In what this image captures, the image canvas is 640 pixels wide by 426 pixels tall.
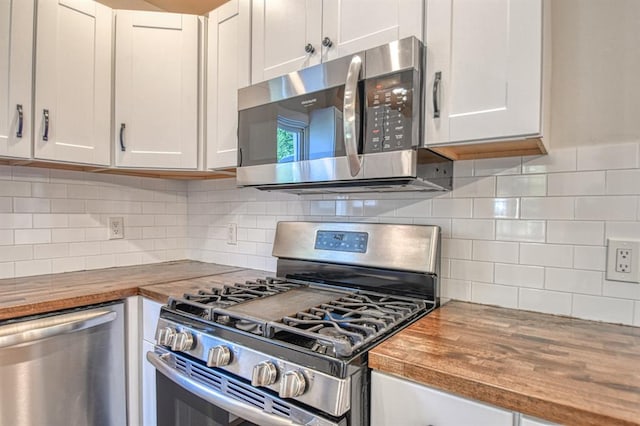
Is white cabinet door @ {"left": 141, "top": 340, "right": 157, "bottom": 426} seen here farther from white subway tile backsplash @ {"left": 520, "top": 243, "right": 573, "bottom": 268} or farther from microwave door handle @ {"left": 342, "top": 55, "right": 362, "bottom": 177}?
white subway tile backsplash @ {"left": 520, "top": 243, "right": 573, "bottom": 268}

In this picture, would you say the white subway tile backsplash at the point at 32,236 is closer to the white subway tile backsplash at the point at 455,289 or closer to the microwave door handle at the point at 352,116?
the microwave door handle at the point at 352,116

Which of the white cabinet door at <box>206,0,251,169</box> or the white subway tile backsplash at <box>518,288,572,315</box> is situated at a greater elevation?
the white cabinet door at <box>206,0,251,169</box>

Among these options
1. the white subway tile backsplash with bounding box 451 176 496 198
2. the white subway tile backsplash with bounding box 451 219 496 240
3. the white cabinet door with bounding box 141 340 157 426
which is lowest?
the white cabinet door with bounding box 141 340 157 426

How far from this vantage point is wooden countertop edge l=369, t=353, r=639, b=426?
2.02ft

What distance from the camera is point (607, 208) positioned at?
1104 mm

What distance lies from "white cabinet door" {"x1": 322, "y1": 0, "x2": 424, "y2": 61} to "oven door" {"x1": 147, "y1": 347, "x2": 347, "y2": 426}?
1.09 m

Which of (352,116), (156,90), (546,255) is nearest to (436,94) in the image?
(352,116)

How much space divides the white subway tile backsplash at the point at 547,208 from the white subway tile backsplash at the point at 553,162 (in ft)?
0.30

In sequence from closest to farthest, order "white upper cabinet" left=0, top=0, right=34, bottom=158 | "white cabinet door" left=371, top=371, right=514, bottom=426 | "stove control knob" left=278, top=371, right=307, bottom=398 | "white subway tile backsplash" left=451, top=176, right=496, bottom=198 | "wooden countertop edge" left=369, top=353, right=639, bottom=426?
1. "wooden countertop edge" left=369, top=353, right=639, bottom=426
2. "white cabinet door" left=371, top=371, right=514, bottom=426
3. "stove control knob" left=278, top=371, right=307, bottom=398
4. "white subway tile backsplash" left=451, top=176, right=496, bottom=198
5. "white upper cabinet" left=0, top=0, right=34, bottom=158

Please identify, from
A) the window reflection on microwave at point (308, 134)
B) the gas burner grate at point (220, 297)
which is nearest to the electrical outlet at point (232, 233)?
the gas burner grate at point (220, 297)

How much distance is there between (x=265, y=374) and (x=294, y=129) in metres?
0.83

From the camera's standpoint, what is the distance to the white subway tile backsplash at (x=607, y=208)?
107 centimetres

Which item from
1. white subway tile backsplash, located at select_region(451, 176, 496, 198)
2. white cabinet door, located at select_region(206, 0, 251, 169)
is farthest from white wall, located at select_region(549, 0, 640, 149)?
white cabinet door, located at select_region(206, 0, 251, 169)

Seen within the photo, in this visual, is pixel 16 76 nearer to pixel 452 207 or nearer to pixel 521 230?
pixel 452 207
